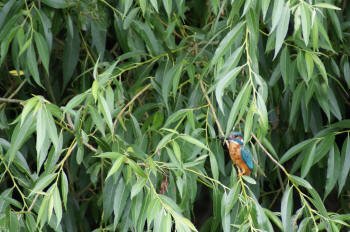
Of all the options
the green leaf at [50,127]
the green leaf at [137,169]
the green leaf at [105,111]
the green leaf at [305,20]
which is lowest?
the green leaf at [137,169]

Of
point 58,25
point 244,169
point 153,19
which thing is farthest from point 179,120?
point 58,25

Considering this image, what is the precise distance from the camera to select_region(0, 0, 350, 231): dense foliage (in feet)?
6.70

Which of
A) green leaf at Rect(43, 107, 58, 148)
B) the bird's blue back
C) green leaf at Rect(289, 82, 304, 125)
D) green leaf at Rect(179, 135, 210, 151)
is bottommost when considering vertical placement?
the bird's blue back

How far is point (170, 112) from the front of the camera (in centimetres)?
258

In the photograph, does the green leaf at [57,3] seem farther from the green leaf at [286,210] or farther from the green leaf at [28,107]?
the green leaf at [286,210]

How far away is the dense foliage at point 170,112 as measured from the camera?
2.04m

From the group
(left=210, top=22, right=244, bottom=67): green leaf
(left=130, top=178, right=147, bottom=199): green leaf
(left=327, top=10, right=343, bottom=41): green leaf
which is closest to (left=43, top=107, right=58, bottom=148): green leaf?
(left=130, top=178, right=147, bottom=199): green leaf

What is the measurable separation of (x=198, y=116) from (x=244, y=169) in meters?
0.20

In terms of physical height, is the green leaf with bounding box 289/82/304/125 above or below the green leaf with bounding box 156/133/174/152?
below

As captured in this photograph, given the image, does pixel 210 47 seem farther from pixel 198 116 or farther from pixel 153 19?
pixel 198 116

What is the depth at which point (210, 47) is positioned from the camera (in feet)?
8.74

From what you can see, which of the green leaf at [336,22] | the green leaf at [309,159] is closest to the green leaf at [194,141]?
the green leaf at [309,159]

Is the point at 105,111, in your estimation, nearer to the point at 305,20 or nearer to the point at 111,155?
the point at 111,155

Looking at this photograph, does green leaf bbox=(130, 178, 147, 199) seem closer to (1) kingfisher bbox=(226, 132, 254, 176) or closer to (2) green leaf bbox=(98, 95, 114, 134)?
(2) green leaf bbox=(98, 95, 114, 134)
